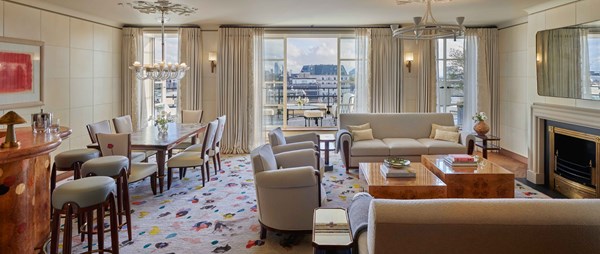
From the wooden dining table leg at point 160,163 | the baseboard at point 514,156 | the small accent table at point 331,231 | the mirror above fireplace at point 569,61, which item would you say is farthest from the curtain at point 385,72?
the small accent table at point 331,231

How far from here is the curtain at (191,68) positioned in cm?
778

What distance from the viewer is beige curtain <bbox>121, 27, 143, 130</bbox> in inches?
306

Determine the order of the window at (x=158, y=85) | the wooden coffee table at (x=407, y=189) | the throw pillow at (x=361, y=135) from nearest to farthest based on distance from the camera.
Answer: the wooden coffee table at (x=407, y=189) < the throw pillow at (x=361, y=135) < the window at (x=158, y=85)

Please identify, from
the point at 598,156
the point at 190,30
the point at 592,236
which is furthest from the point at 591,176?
the point at 190,30

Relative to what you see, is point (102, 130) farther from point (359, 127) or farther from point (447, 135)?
point (447, 135)

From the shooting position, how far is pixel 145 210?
448cm

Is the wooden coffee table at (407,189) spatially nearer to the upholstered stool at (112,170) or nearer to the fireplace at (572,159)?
the fireplace at (572,159)

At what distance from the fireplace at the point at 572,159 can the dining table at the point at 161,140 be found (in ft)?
16.9

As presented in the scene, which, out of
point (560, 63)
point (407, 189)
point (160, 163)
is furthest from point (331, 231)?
point (560, 63)

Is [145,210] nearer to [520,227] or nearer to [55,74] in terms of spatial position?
[55,74]

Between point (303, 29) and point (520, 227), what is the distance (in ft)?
22.0

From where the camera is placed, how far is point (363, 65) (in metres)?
7.84

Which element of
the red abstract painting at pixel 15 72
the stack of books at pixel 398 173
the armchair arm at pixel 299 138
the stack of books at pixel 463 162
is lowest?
the stack of books at pixel 398 173

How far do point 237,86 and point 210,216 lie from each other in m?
4.03
